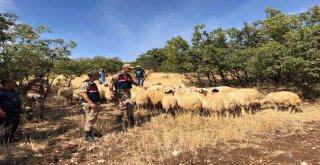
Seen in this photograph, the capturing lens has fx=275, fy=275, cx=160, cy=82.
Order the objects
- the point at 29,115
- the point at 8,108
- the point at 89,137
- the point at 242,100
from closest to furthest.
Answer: the point at 8,108
the point at 89,137
the point at 29,115
the point at 242,100

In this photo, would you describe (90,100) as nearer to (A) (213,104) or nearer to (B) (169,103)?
(B) (169,103)

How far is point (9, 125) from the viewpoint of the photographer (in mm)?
6527

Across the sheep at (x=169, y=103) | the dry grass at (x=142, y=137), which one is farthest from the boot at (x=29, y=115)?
the sheep at (x=169, y=103)

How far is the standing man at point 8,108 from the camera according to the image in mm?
6418

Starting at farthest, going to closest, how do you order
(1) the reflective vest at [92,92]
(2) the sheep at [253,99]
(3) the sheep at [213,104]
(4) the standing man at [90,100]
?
(2) the sheep at [253,99] → (3) the sheep at [213,104] → (1) the reflective vest at [92,92] → (4) the standing man at [90,100]

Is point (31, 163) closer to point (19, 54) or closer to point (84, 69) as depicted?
point (19, 54)

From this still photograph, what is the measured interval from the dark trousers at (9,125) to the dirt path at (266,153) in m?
3.91

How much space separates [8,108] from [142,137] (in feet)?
10.6

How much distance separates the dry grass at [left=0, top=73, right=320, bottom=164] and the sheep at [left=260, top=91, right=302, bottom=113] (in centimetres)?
49

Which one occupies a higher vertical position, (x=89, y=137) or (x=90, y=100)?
(x=90, y=100)

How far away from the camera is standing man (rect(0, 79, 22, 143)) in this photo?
642cm

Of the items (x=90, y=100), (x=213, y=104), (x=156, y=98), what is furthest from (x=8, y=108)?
(x=213, y=104)

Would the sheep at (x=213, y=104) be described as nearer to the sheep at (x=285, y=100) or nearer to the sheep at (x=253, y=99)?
the sheep at (x=253, y=99)

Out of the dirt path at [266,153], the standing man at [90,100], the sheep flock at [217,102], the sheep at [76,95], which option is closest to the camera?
the dirt path at [266,153]
